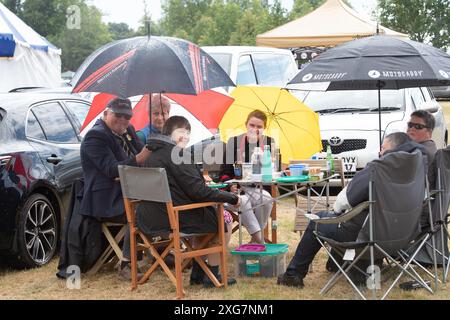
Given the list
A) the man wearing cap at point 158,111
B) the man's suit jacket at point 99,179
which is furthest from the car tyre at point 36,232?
the man wearing cap at point 158,111

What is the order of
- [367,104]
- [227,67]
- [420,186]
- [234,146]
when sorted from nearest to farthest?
[420,186], [234,146], [367,104], [227,67]

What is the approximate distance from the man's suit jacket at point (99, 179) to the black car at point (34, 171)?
522mm

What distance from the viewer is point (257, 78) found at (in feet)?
40.7

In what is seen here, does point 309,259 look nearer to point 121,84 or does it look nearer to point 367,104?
point 121,84

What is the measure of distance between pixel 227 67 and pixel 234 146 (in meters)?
4.52

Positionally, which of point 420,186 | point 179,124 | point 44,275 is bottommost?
point 44,275

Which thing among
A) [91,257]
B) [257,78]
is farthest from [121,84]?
[257,78]

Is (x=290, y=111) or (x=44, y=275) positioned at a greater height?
(x=290, y=111)

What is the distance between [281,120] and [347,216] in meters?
2.44

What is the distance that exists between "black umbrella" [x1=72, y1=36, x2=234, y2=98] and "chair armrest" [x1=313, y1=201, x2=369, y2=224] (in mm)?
1342

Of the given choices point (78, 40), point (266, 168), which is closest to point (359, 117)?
point (266, 168)

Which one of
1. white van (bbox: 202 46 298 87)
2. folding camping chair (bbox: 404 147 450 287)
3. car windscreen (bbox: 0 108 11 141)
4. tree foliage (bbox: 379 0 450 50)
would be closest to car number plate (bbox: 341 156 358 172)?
white van (bbox: 202 46 298 87)

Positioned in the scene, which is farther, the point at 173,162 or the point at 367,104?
the point at 367,104

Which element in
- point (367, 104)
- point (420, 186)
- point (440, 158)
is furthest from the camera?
point (367, 104)
